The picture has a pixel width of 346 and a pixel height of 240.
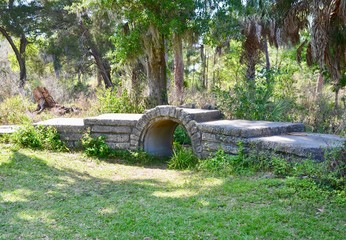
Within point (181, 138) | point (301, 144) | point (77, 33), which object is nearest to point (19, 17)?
point (77, 33)

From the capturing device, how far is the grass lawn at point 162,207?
4027 millimetres

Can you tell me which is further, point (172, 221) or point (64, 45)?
point (64, 45)

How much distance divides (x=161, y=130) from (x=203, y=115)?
4.08 feet

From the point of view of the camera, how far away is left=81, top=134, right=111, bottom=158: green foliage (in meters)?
8.41

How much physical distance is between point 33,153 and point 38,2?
A: 647 inches

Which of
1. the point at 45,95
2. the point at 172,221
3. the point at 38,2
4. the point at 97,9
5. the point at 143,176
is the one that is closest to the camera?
the point at 172,221

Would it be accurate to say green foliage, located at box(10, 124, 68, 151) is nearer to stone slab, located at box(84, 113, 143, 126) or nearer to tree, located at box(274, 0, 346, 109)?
stone slab, located at box(84, 113, 143, 126)

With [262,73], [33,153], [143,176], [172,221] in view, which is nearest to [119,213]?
[172,221]

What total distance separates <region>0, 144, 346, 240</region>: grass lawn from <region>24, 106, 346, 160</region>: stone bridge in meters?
0.72

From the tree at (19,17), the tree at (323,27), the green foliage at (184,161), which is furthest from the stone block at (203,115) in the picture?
the tree at (19,17)

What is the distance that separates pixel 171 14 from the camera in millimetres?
11047

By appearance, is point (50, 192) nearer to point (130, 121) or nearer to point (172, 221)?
point (172, 221)

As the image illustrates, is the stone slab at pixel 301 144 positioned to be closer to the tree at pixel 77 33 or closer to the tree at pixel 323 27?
the tree at pixel 323 27

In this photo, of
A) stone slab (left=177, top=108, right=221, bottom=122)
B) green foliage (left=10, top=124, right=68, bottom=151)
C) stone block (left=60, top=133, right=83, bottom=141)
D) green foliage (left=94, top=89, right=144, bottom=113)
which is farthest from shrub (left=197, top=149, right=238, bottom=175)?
green foliage (left=94, top=89, right=144, bottom=113)
